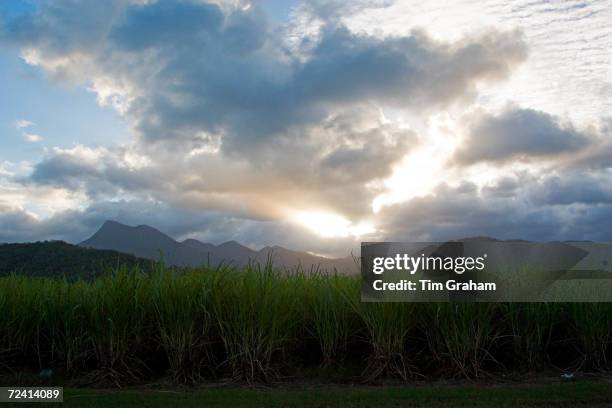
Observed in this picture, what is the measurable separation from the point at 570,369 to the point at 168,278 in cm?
500

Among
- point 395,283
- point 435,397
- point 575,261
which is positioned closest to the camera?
point 435,397

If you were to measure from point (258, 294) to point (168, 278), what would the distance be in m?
1.17

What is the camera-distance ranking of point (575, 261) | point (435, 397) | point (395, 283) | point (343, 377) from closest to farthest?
point (435, 397)
point (343, 377)
point (395, 283)
point (575, 261)

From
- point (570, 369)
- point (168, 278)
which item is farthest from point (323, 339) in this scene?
point (570, 369)

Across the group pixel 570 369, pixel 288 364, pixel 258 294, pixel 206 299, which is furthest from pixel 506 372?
pixel 206 299

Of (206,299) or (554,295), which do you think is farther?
(554,295)

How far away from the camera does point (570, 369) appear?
715 centimetres

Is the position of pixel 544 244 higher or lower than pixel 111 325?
higher

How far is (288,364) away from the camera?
7.04 m

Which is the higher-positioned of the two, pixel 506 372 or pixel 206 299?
pixel 206 299

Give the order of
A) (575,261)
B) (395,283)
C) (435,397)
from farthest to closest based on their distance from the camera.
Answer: (575,261) < (395,283) < (435,397)

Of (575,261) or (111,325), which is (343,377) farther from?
(575,261)

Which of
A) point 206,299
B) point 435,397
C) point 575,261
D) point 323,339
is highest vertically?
point 575,261

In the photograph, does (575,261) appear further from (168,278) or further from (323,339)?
(168,278)
